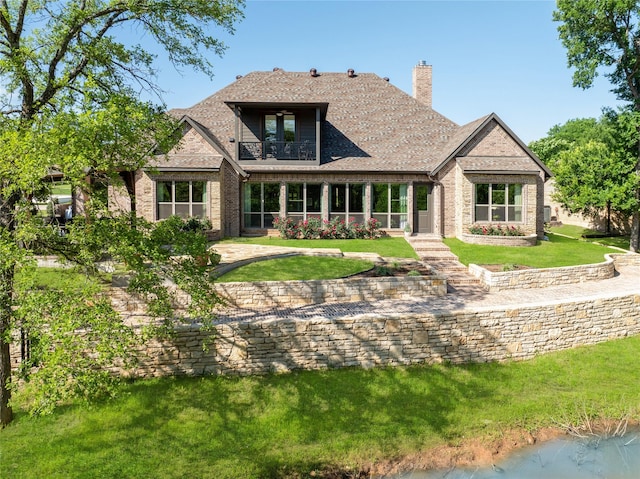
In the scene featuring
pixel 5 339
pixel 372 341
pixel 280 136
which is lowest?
pixel 372 341

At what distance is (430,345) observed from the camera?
37.1 ft

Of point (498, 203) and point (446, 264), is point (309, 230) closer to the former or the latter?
point (446, 264)

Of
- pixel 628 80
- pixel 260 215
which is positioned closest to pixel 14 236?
pixel 260 215

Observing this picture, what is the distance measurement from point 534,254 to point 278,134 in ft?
46.8

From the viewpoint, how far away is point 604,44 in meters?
22.5

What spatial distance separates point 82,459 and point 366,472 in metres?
5.29

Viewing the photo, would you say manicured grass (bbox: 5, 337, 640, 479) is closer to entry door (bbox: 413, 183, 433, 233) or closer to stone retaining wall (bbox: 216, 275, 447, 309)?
stone retaining wall (bbox: 216, 275, 447, 309)

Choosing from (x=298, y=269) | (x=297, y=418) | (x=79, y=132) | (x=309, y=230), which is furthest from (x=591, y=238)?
(x=79, y=132)

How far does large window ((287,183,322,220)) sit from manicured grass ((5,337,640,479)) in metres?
13.7

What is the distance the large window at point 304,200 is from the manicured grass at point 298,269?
790cm

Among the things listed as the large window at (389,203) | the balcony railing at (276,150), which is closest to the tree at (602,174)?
the large window at (389,203)

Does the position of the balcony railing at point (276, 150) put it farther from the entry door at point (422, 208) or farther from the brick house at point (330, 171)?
the entry door at point (422, 208)

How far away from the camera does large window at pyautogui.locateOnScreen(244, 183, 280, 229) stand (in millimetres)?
23547

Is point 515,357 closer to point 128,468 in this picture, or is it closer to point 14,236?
point 128,468
